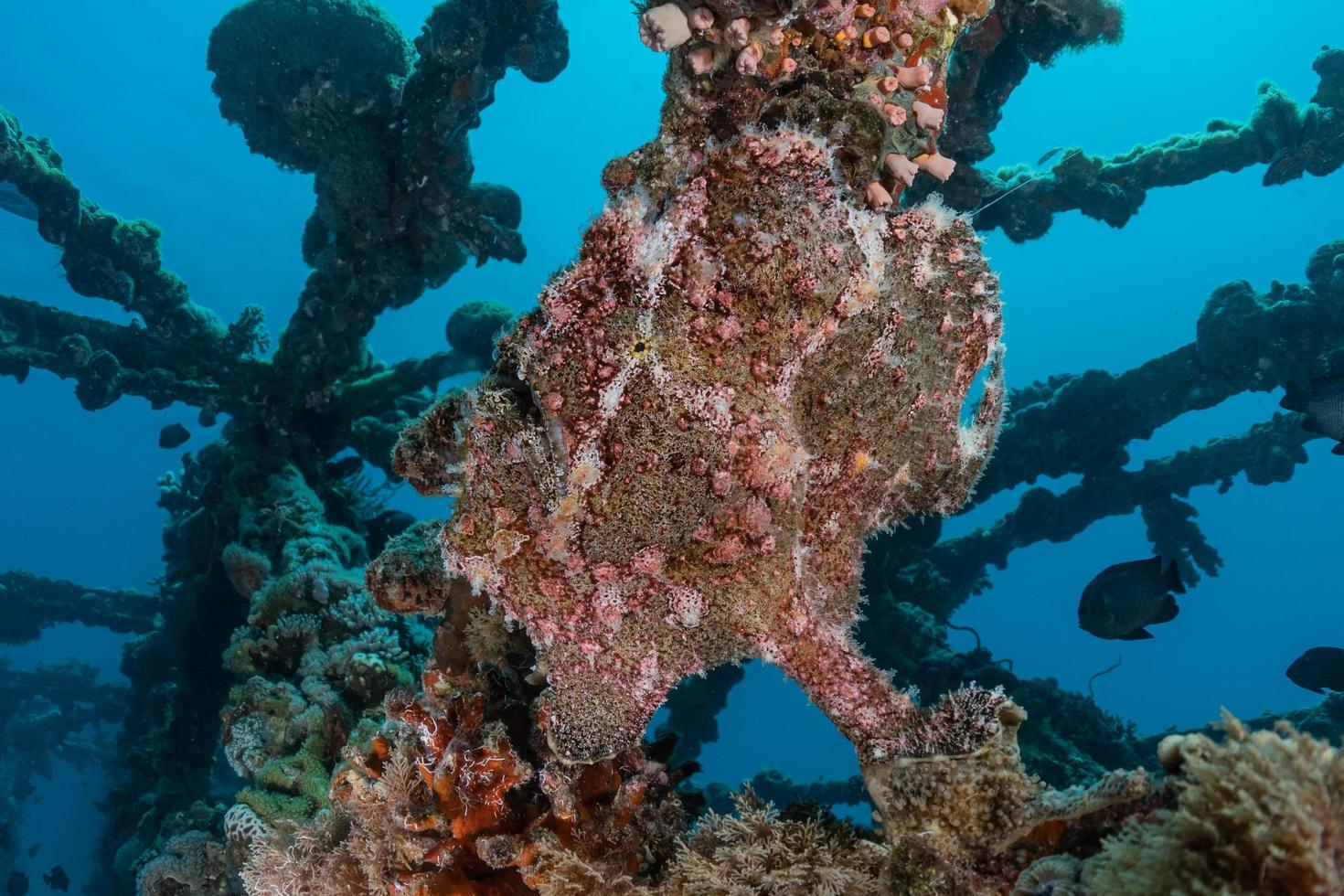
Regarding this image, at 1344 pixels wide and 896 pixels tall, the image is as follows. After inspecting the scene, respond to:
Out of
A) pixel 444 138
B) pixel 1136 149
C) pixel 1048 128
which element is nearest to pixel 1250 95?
pixel 1048 128

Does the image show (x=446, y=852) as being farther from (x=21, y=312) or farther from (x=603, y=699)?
(x=21, y=312)

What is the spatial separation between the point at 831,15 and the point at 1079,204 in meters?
10.7

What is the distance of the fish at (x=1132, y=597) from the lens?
22.0 ft

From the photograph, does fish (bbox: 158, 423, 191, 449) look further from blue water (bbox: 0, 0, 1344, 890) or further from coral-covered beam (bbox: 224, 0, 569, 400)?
blue water (bbox: 0, 0, 1344, 890)

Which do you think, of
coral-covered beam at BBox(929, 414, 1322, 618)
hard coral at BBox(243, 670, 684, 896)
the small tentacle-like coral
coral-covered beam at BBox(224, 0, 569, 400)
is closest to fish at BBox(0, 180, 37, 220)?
coral-covered beam at BBox(224, 0, 569, 400)

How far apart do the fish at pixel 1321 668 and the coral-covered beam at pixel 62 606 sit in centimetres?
2297

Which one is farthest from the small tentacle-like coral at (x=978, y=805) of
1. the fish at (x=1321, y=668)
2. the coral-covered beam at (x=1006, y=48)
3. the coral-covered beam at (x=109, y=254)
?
the coral-covered beam at (x=109, y=254)

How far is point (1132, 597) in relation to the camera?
6785 millimetres

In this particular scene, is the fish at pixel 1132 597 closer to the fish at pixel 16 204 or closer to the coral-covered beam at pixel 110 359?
the coral-covered beam at pixel 110 359

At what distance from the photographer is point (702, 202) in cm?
232

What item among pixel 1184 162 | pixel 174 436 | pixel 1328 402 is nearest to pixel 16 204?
pixel 174 436

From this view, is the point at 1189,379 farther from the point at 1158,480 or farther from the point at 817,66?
the point at 817,66

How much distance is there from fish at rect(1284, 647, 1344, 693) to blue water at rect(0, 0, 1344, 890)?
73.7 metres

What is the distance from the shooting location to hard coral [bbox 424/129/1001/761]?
2.34 m
